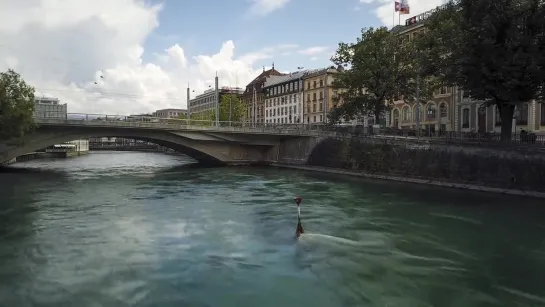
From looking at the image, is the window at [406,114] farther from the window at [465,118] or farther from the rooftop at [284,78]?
the rooftop at [284,78]

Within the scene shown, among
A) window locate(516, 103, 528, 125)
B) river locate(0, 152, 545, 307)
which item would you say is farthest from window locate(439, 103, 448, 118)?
river locate(0, 152, 545, 307)

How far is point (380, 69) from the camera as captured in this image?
5588 cm

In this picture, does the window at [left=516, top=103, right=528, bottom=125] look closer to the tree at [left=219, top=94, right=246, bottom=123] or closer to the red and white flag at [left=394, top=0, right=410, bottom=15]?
the red and white flag at [left=394, top=0, right=410, bottom=15]

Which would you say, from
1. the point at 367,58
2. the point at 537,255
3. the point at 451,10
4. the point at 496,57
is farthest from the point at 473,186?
the point at 367,58

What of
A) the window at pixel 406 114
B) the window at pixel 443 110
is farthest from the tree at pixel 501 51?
the window at pixel 406 114

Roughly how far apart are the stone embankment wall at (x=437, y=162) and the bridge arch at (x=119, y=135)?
54.1ft

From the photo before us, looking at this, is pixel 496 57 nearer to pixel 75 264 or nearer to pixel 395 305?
pixel 395 305

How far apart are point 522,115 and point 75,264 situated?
186 feet

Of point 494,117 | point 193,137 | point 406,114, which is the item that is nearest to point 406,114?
point 406,114

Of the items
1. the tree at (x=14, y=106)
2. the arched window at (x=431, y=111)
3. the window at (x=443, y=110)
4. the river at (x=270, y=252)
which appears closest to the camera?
the river at (x=270, y=252)

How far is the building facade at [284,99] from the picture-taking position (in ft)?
386

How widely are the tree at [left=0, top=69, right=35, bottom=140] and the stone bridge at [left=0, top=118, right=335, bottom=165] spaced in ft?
11.4

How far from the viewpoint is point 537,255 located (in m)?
17.7

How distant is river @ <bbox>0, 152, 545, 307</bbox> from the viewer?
13.4 metres
